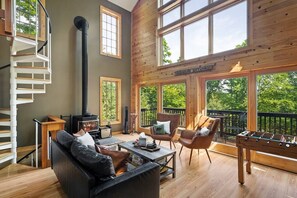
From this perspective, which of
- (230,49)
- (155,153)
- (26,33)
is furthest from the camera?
(26,33)

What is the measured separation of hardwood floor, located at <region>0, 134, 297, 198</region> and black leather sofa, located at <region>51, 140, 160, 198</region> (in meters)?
0.71

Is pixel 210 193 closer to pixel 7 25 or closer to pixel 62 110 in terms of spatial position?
pixel 7 25

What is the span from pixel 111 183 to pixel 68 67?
454 centimetres

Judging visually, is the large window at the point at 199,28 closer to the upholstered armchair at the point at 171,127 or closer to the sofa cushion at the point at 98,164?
the upholstered armchair at the point at 171,127

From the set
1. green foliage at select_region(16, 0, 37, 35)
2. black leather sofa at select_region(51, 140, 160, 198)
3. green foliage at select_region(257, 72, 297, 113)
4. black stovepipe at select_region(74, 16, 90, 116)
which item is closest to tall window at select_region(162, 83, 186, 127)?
green foliage at select_region(257, 72, 297, 113)

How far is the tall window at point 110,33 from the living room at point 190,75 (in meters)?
0.05

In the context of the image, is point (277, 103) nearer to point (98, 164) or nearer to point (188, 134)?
point (188, 134)

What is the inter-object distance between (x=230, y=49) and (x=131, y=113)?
413 centimetres

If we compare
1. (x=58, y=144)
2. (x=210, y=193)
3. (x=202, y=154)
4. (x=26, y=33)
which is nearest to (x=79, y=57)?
(x=26, y=33)

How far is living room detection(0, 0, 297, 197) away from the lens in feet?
9.48

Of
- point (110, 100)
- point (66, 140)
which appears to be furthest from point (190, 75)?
point (66, 140)

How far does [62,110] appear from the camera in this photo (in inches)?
191

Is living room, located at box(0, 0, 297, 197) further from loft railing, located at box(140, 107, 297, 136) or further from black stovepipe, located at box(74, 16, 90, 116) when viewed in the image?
black stovepipe, located at box(74, 16, 90, 116)

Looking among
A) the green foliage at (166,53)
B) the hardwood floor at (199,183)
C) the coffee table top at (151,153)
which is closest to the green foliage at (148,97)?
the green foliage at (166,53)
